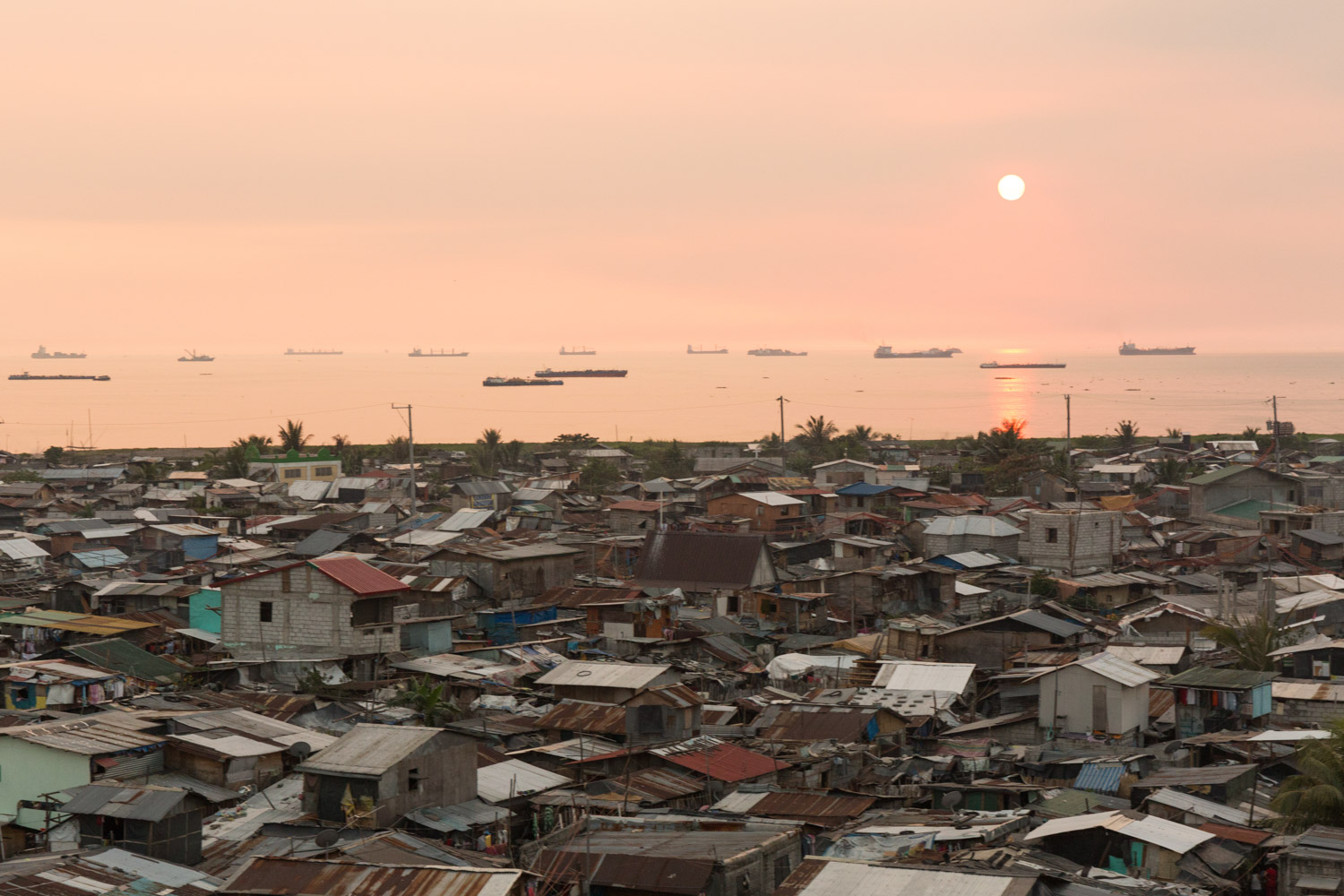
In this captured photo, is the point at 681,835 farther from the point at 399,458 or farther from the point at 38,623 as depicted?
the point at 399,458

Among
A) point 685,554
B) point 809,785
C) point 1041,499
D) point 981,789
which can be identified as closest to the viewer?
point 981,789

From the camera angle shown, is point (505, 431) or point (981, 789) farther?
point (505, 431)

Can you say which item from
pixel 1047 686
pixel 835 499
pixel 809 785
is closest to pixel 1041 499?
pixel 835 499

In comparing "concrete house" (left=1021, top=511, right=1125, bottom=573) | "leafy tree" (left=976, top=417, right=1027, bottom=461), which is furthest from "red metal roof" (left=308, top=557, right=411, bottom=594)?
"leafy tree" (left=976, top=417, right=1027, bottom=461)

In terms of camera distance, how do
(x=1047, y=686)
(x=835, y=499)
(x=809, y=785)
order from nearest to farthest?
(x=809, y=785)
(x=1047, y=686)
(x=835, y=499)

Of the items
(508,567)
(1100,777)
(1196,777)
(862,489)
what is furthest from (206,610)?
(862,489)

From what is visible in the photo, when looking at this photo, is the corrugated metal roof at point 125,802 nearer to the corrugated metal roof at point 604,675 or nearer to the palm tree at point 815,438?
the corrugated metal roof at point 604,675
